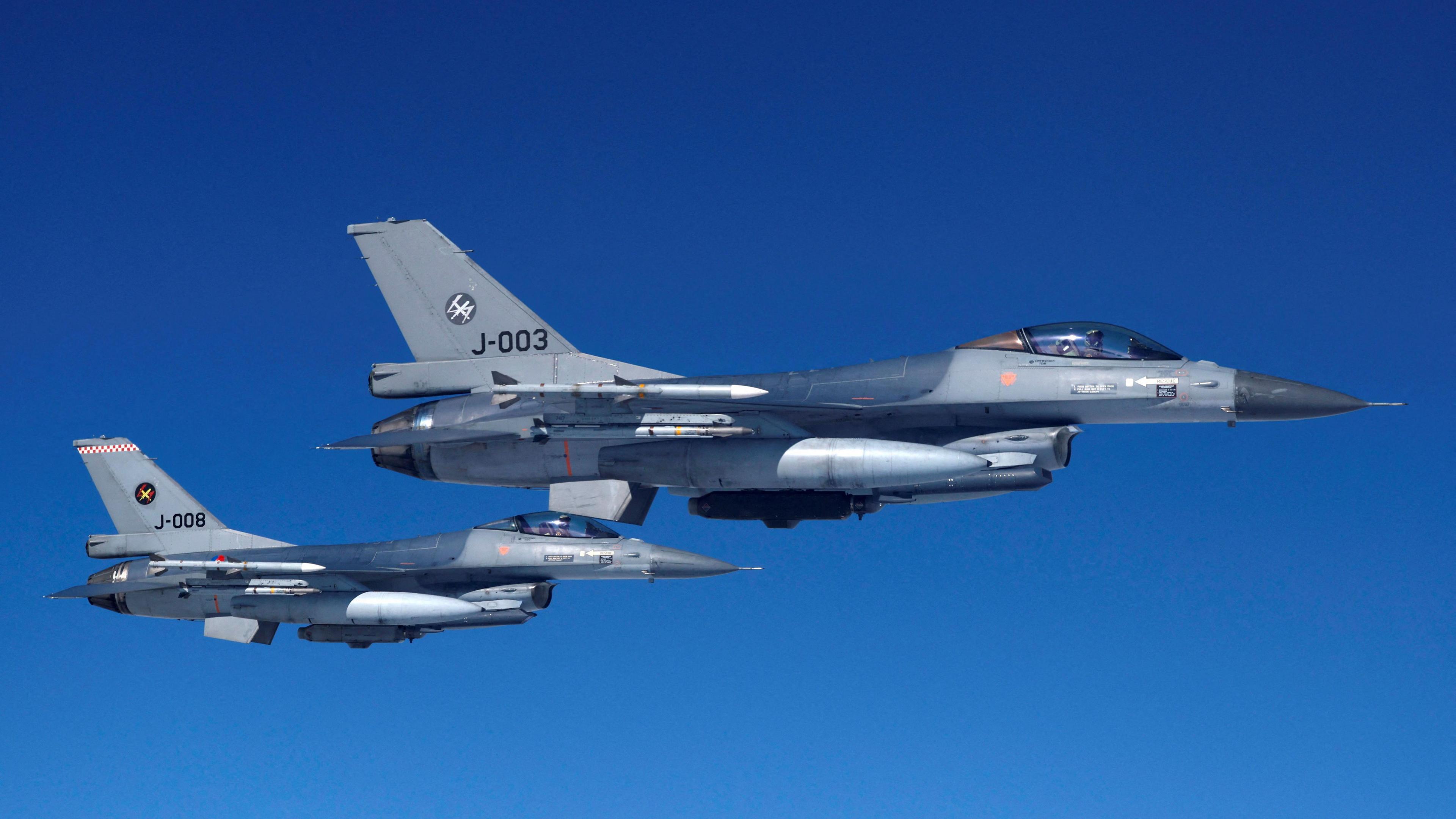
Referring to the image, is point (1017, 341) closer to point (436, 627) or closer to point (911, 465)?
point (911, 465)

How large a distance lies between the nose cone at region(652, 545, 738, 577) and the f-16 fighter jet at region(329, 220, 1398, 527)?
4.05 ft

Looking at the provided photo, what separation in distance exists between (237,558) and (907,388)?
495 inches

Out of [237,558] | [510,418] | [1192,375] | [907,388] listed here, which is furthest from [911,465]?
[237,558]

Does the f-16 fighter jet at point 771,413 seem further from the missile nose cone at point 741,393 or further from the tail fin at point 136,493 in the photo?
the tail fin at point 136,493

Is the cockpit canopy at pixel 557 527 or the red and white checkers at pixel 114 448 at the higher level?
the red and white checkers at pixel 114 448

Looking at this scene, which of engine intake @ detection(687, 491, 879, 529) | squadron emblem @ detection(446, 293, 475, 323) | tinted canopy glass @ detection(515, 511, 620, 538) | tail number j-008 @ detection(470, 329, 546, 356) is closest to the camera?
engine intake @ detection(687, 491, 879, 529)

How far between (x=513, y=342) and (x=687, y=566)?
4718mm

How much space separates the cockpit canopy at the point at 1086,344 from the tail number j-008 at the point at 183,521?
51.4 ft

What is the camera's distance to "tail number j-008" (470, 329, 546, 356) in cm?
2434

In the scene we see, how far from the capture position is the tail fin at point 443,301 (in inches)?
961

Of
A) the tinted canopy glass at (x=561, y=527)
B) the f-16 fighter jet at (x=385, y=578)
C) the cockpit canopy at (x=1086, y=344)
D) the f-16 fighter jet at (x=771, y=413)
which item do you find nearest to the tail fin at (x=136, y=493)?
the f-16 fighter jet at (x=385, y=578)

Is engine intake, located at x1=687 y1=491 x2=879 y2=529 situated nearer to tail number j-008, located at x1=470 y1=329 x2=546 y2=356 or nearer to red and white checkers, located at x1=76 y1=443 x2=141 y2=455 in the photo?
tail number j-008, located at x1=470 y1=329 x2=546 y2=356

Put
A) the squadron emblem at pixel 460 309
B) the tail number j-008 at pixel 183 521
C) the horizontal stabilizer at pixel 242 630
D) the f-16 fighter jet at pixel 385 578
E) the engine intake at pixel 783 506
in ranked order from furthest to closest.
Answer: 1. the tail number j-008 at pixel 183 521
2. the horizontal stabilizer at pixel 242 630
3. the f-16 fighter jet at pixel 385 578
4. the squadron emblem at pixel 460 309
5. the engine intake at pixel 783 506

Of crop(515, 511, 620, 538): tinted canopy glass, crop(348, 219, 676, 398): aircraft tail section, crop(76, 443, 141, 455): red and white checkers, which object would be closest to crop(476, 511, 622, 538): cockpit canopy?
crop(515, 511, 620, 538): tinted canopy glass
